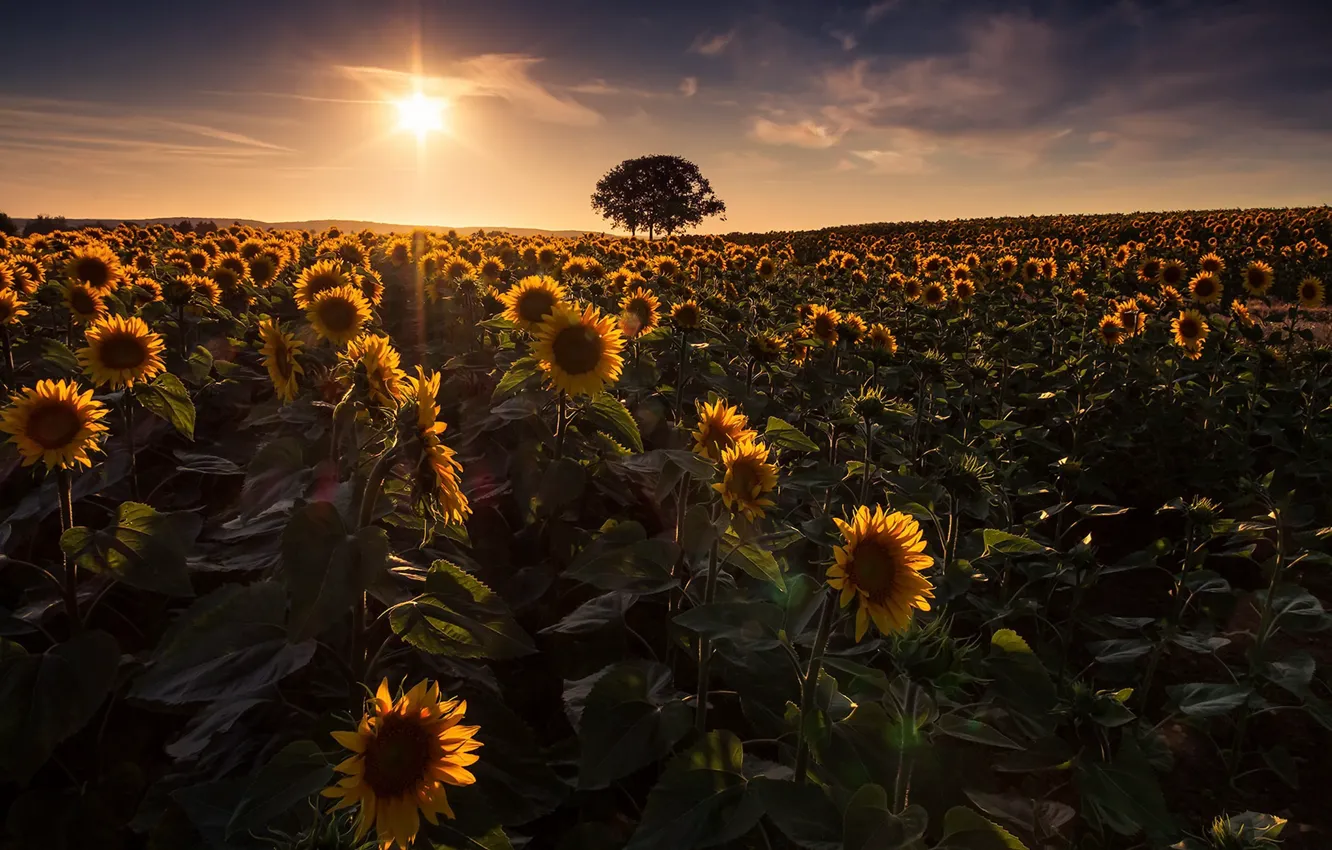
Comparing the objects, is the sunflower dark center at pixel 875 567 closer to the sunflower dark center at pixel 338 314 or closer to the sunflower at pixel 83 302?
the sunflower dark center at pixel 338 314

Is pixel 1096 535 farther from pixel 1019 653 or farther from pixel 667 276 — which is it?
pixel 667 276

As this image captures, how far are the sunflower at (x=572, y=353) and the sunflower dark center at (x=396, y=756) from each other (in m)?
2.27

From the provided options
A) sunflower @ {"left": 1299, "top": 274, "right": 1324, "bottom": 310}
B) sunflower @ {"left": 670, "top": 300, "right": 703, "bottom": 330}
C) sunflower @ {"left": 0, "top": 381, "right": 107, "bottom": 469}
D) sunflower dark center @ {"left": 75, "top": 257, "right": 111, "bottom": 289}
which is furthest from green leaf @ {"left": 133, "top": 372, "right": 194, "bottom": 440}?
sunflower @ {"left": 1299, "top": 274, "right": 1324, "bottom": 310}

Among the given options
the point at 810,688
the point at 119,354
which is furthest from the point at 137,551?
the point at 810,688

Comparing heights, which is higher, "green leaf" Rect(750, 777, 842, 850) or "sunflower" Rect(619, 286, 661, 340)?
"sunflower" Rect(619, 286, 661, 340)

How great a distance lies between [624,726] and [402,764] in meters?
0.73

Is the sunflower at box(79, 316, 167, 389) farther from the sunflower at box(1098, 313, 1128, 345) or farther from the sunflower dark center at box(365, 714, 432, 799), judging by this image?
the sunflower at box(1098, 313, 1128, 345)

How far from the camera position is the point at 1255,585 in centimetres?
635

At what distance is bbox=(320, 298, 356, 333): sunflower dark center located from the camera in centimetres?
500

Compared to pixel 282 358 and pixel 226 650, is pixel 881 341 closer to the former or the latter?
pixel 282 358

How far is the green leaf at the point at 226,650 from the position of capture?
2.04 m

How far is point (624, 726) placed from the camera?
234 centimetres

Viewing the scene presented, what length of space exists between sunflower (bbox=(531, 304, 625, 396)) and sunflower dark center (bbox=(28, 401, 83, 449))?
6.58ft

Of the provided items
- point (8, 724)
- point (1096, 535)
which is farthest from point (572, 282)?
point (8, 724)
